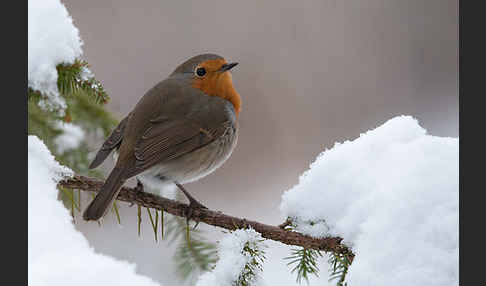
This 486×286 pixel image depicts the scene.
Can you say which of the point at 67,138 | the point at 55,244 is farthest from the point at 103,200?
the point at 67,138

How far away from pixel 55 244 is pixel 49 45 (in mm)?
684

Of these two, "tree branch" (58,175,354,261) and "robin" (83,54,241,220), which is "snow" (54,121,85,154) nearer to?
"robin" (83,54,241,220)

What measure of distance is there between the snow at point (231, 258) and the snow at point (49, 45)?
0.83 meters

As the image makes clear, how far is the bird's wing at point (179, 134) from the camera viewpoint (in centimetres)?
221

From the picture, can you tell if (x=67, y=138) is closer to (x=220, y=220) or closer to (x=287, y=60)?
(x=220, y=220)

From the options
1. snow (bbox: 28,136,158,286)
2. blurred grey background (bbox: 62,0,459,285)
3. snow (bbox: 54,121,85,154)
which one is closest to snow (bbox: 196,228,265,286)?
snow (bbox: 28,136,158,286)

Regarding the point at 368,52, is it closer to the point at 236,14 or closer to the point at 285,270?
the point at 236,14

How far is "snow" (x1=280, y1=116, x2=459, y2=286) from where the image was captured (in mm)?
1122

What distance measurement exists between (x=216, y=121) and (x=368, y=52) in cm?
342

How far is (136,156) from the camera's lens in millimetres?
2166

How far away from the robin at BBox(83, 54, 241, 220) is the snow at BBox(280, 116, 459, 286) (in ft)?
2.29

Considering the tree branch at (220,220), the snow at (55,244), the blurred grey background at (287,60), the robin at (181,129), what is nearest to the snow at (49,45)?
the snow at (55,244)

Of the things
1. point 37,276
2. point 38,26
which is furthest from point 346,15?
point 37,276

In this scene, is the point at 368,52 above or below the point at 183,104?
above
